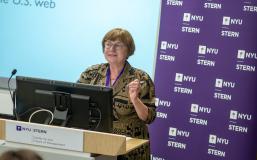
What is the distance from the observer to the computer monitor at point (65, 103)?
2684 millimetres

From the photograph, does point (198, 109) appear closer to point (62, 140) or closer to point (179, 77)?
point (179, 77)

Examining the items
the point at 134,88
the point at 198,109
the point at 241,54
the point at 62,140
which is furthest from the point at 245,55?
Result: the point at 62,140

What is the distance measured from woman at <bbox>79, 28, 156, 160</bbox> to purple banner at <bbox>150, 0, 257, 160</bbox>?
1060 mm

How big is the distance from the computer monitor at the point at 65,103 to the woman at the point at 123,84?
590 mm

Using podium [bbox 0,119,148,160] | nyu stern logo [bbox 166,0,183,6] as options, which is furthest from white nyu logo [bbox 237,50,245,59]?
podium [bbox 0,119,148,160]

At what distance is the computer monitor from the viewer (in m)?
2.68

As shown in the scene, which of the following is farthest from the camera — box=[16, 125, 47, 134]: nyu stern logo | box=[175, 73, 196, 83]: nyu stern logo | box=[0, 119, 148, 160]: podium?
box=[175, 73, 196, 83]: nyu stern logo

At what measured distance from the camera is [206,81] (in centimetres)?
439

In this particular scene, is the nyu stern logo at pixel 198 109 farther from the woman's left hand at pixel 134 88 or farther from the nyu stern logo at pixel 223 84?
the woman's left hand at pixel 134 88

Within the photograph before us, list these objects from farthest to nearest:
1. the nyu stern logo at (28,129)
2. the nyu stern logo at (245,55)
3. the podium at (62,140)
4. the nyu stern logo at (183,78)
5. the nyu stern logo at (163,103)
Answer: the nyu stern logo at (163,103)
the nyu stern logo at (183,78)
the nyu stern logo at (245,55)
the nyu stern logo at (28,129)
the podium at (62,140)

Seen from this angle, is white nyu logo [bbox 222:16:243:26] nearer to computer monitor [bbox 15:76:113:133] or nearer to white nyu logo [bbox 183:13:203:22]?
white nyu logo [bbox 183:13:203:22]

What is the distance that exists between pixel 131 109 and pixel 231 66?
136 centimetres

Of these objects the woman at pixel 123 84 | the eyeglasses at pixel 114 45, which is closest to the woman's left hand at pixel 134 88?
the woman at pixel 123 84

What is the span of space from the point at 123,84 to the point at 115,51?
0.80ft
